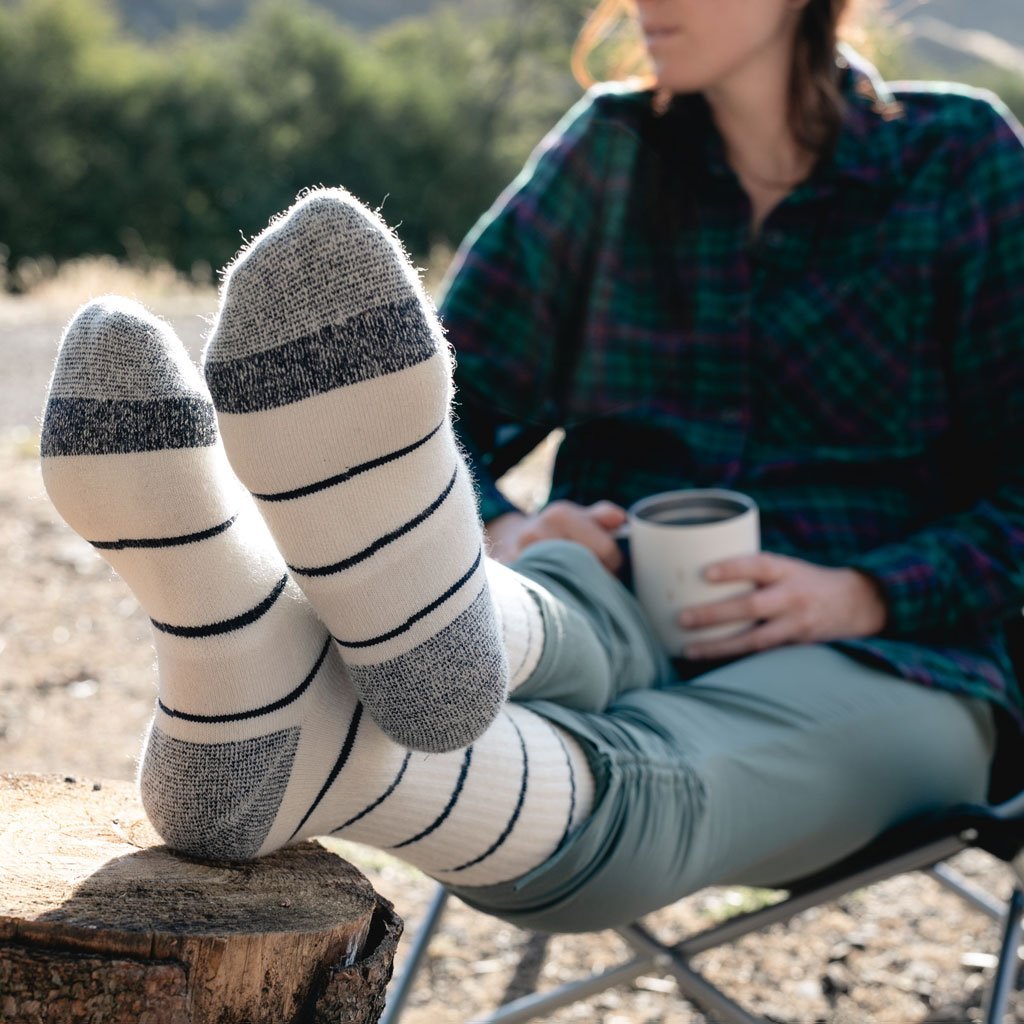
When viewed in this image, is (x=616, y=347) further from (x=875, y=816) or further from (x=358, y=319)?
(x=358, y=319)

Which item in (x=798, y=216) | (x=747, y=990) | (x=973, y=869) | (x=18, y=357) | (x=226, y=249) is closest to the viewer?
(x=798, y=216)

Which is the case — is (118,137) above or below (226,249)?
above

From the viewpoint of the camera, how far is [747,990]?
1810mm

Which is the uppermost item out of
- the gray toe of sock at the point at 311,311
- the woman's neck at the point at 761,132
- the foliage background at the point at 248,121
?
the woman's neck at the point at 761,132

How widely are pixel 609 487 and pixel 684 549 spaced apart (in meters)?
0.30

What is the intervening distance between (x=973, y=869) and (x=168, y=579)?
1.64 metres

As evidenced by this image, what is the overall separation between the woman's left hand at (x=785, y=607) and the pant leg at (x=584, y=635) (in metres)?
0.07

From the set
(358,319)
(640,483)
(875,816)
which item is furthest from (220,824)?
(640,483)

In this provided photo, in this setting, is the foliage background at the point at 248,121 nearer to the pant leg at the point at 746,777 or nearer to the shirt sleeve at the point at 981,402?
the shirt sleeve at the point at 981,402

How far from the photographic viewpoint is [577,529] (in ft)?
4.80

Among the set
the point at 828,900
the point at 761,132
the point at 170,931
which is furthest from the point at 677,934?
the point at 170,931

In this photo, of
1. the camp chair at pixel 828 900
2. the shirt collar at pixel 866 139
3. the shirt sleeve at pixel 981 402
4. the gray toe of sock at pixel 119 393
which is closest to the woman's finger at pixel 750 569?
the shirt sleeve at pixel 981 402

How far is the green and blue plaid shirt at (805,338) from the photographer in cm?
150

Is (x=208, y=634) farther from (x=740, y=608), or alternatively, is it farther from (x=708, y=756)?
(x=740, y=608)
